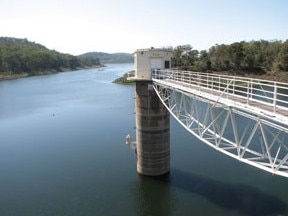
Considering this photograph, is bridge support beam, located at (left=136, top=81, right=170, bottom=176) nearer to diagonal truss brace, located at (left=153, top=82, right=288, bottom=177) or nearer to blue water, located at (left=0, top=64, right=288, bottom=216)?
diagonal truss brace, located at (left=153, top=82, right=288, bottom=177)

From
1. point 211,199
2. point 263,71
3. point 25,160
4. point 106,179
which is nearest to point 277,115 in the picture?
point 211,199

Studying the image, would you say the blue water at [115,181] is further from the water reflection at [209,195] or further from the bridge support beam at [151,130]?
the bridge support beam at [151,130]

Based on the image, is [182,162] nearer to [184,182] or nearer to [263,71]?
[184,182]

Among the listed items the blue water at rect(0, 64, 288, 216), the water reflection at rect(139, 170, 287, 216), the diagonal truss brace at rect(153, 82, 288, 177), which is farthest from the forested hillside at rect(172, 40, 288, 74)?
the water reflection at rect(139, 170, 287, 216)

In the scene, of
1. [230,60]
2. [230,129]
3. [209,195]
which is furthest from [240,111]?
[230,60]

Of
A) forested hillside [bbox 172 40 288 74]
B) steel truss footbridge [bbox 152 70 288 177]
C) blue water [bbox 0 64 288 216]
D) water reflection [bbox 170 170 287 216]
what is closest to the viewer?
steel truss footbridge [bbox 152 70 288 177]

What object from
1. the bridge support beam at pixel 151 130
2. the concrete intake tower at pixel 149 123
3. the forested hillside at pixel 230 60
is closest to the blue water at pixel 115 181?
the concrete intake tower at pixel 149 123

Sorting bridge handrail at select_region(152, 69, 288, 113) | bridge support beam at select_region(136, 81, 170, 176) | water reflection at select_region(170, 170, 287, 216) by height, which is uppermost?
bridge handrail at select_region(152, 69, 288, 113)
